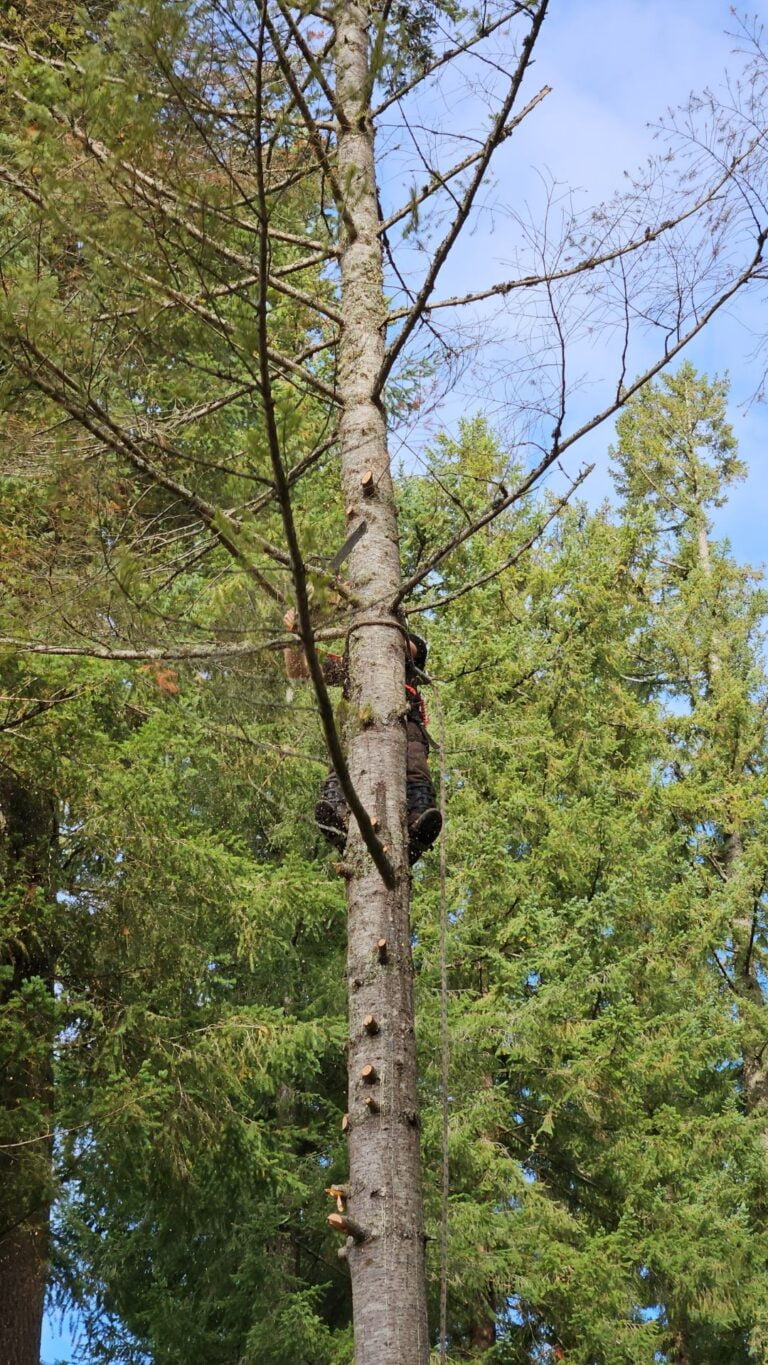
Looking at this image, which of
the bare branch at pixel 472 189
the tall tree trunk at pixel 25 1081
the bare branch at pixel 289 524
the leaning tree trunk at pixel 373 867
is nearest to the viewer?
the bare branch at pixel 289 524

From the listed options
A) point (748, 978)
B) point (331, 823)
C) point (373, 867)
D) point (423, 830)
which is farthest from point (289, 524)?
point (748, 978)

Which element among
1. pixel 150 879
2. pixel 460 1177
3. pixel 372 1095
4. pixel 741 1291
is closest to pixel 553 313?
pixel 372 1095

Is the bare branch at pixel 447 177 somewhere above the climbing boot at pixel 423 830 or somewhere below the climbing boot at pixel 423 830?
above

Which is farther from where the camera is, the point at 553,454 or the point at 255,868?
the point at 255,868

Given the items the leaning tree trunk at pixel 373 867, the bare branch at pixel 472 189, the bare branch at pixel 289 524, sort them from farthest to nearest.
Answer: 1. the bare branch at pixel 472 189
2. the leaning tree trunk at pixel 373 867
3. the bare branch at pixel 289 524

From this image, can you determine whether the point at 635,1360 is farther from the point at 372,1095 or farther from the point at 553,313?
the point at 553,313

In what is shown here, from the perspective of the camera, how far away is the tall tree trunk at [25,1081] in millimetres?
7188

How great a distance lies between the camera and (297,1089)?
10.6m

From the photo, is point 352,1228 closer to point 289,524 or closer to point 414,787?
point 414,787

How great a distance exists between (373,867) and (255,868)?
15.4 ft

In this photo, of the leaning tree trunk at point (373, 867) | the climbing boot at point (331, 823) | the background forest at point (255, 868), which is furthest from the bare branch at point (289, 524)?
the climbing boot at point (331, 823)

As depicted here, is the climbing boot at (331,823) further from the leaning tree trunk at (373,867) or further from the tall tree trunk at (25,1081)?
the tall tree trunk at (25,1081)

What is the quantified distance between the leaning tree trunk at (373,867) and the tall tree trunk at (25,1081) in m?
3.58

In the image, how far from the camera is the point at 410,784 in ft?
16.3
